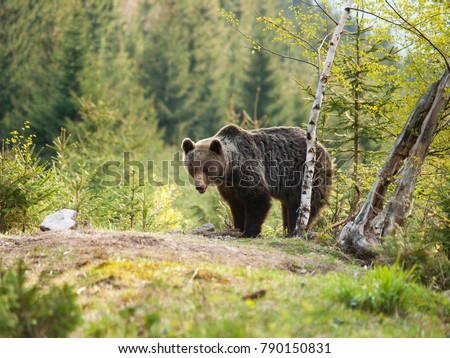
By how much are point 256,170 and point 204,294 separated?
223 inches

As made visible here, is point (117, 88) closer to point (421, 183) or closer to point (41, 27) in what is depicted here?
point (41, 27)

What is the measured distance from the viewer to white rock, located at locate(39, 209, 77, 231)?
9.22 meters

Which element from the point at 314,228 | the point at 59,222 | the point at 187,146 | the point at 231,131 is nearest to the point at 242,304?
the point at 59,222

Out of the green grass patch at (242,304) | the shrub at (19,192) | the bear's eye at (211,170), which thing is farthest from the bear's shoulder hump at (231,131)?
the green grass patch at (242,304)

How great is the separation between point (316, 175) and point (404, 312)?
18.4 ft

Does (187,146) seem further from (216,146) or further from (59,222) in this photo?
(59,222)

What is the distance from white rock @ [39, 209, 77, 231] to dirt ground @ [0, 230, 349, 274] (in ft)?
3.17

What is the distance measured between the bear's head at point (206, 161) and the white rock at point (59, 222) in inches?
85.5

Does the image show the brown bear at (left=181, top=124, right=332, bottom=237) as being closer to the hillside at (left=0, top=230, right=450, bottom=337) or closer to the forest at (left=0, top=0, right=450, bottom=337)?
the forest at (left=0, top=0, right=450, bottom=337)

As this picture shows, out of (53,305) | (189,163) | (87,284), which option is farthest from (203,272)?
(189,163)

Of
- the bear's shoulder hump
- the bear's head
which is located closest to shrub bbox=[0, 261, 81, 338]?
the bear's head

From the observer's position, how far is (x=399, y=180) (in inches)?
339

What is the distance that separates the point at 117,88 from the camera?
43.0 m

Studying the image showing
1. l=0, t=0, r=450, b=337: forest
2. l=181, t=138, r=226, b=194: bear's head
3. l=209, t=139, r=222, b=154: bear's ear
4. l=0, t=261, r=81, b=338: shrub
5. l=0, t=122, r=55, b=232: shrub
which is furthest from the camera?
l=181, t=138, r=226, b=194: bear's head
